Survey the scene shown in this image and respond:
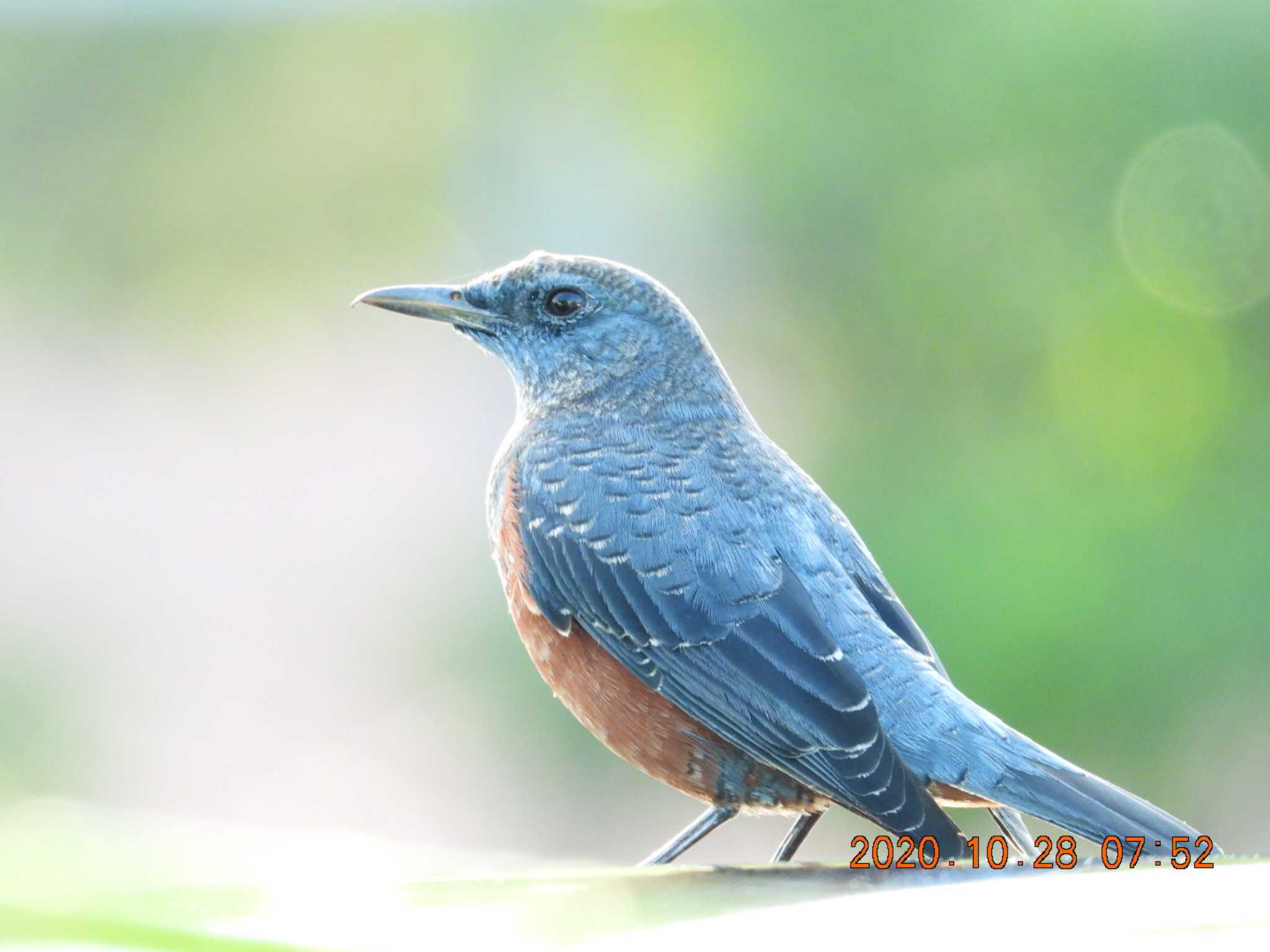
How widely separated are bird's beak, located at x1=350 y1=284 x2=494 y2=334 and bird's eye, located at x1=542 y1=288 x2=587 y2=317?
186 mm

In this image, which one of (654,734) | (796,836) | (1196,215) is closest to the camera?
(654,734)

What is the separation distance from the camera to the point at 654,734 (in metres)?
3.17

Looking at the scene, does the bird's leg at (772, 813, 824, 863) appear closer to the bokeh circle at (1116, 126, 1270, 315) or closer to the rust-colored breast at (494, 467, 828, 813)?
the rust-colored breast at (494, 467, 828, 813)

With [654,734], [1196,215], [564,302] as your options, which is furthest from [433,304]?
[1196,215]

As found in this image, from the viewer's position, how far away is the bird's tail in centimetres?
247

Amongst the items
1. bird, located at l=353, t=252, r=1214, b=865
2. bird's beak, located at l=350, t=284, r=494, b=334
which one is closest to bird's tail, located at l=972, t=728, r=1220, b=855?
bird, located at l=353, t=252, r=1214, b=865

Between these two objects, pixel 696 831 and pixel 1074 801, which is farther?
pixel 696 831

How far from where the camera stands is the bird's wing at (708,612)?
9.62ft

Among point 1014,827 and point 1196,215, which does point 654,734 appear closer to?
point 1014,827

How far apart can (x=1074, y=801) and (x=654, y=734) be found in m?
1.01

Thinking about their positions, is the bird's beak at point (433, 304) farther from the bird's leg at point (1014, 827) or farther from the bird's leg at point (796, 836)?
the bird's leg at point (1014, 827)

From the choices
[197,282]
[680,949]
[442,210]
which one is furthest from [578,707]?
[197,282]

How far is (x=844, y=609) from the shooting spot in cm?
329

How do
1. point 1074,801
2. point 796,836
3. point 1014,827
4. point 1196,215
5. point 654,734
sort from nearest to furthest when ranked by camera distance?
point 1074,801 → point 1014,827 → point 654,734 → point 796,836 → point 1196,215
